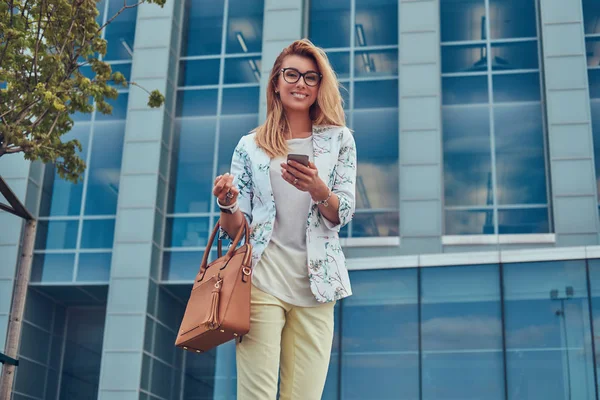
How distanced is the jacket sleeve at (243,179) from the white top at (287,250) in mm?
132

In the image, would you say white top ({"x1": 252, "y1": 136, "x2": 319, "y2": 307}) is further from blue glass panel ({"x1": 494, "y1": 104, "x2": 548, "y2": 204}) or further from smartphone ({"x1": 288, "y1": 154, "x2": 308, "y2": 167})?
blue glass panel ({"x1": 494, "y1": 104, "x2": 548, "y2": 204})

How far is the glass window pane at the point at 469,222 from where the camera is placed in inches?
711

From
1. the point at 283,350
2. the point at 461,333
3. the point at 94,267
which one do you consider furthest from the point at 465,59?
the point at 283,350

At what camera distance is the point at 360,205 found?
61.1 feet

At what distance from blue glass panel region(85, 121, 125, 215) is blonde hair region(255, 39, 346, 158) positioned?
1727 cm

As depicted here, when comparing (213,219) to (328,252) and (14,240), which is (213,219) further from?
(328,252)

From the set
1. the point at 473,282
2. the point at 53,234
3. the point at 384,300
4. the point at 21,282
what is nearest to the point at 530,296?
the point at 473,282

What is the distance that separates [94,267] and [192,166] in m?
3.25

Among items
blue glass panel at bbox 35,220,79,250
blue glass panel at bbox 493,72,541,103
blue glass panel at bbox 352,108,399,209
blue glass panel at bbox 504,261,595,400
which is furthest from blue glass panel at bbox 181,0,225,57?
blue glass panel at bbox 504,261,595,400

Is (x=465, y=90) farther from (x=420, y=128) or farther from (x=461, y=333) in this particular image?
(x=461, y=333)

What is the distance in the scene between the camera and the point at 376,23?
788 inches

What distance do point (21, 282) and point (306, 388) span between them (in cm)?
910

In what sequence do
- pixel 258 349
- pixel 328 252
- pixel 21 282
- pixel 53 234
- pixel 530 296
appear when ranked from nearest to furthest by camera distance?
1. pixel 258 349
2. pixel 328 252
3. pixel 21 282
4. pixel 530 296
5. pixel 53 234

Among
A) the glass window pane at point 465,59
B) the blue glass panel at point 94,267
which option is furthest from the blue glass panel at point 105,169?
the glass window pane at point 465,59
